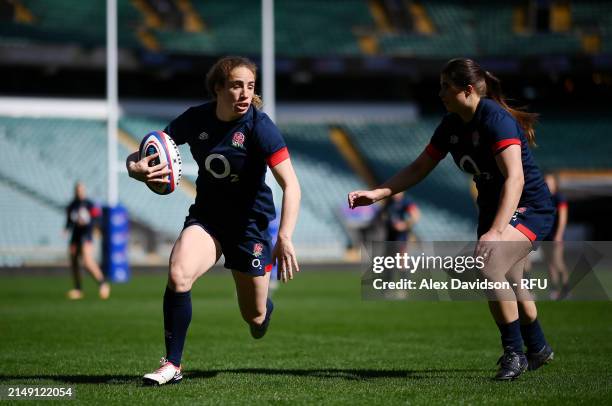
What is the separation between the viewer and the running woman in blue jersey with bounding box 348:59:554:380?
6062 mm

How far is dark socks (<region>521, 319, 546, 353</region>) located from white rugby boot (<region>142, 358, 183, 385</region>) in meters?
2.41

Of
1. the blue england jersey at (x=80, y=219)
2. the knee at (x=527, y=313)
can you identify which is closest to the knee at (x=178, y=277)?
the knee at (x=527, y=313)

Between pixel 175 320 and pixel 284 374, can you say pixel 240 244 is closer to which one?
pixel 175 320

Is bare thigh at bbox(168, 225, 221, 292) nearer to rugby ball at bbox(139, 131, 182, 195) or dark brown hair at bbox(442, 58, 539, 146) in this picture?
rugby ball at bbox(139, 131, 182, 195)

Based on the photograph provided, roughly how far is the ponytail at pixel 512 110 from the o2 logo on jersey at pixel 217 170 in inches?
71.1

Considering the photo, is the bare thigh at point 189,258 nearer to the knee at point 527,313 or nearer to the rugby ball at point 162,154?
the rugby ball at point 162,154

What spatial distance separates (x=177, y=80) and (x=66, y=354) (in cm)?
2790

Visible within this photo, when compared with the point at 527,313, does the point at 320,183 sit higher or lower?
higher

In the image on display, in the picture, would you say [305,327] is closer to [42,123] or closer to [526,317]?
[526,317]

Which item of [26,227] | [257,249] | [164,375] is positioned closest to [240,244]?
[257,249]

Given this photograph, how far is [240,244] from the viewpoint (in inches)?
246

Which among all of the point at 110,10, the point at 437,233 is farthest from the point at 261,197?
the point at 437,233

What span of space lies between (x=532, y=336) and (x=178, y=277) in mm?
2514

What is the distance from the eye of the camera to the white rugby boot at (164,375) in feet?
19.2
